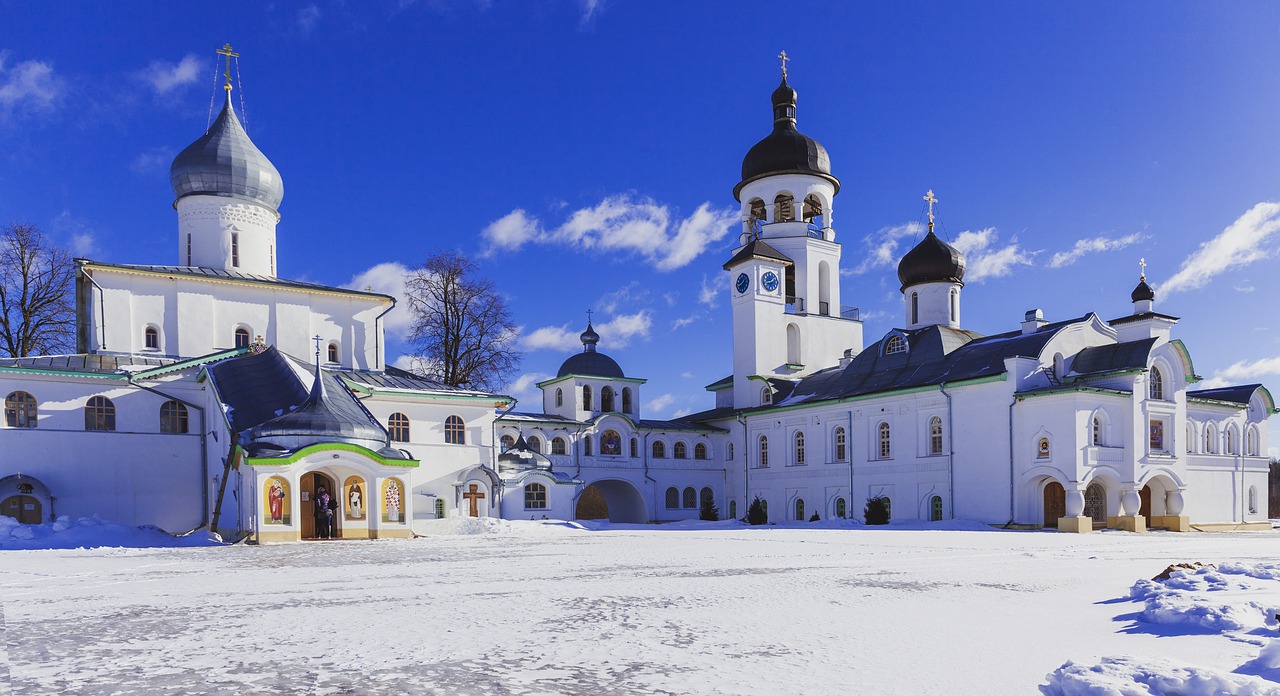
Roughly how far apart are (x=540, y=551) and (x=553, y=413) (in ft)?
77.3

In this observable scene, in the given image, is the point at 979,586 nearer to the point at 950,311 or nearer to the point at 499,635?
the point at 499,635

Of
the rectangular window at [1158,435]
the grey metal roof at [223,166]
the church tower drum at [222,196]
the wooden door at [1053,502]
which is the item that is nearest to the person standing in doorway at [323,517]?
the church tower drum at [222,196]

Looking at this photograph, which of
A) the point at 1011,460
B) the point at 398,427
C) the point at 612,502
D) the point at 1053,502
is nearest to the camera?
the point at 398,427

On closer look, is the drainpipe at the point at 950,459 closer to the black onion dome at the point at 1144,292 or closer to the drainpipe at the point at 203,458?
the black onion dome at the point at 1144,292

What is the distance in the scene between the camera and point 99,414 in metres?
25.8

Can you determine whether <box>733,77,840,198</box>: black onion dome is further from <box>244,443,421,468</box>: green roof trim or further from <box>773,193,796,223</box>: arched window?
<box>244,443,421,468</box>: green roof trim

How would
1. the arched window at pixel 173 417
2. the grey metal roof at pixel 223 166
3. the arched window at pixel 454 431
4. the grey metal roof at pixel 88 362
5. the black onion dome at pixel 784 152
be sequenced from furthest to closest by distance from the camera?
1. the black onion dome at pixel 784 152
2. the grey metal roof at pixel 223 166
3. the arched window at pixel 454 431
4. the arched window at pixel 173 417
5. the grey metal roof at pixel 88 362


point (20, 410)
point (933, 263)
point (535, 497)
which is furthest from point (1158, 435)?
point (20, 410)

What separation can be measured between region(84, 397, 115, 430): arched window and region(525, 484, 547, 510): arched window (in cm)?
1241

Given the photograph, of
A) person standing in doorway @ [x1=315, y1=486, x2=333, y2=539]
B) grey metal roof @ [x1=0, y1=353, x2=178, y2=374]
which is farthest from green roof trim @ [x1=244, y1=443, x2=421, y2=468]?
grey metal roof @ [x1=0, y1=353, x2=178, y2=374]

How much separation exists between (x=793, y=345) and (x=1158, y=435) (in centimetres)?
1568

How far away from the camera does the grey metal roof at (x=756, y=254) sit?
40688mm

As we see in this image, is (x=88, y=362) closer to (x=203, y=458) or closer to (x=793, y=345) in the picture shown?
(x=203, y=458)

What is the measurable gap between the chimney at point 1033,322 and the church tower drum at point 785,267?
34.3 feet
